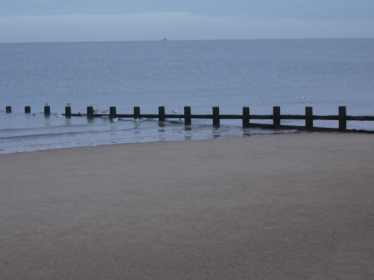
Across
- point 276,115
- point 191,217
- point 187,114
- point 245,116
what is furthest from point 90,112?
point 191,217

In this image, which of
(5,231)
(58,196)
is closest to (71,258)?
(5,231)

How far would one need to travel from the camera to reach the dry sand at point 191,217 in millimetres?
6371

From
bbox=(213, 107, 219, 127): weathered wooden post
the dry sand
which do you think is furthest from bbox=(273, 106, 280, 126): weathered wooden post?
the dry sand

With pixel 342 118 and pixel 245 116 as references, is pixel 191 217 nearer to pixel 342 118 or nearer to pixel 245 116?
pixel 342 118

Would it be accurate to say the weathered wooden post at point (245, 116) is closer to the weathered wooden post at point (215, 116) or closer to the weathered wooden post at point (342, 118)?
the weathered wooden post at point (215, 116)

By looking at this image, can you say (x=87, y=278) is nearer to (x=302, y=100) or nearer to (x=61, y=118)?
(x=61, y=118)

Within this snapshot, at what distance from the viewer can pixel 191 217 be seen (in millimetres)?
8484

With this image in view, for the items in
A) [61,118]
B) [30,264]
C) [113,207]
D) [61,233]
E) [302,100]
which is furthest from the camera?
[302,100]

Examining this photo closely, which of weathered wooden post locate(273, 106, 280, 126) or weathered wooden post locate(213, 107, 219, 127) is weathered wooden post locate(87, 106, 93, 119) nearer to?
weathered wooden post locate(213, 107, 219, 127)

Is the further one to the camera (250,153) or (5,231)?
(250,153)

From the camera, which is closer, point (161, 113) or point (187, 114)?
point (187, 114)

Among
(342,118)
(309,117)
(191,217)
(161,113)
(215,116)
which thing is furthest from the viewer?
(161,113)

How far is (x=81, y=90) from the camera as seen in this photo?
60188 millimetres

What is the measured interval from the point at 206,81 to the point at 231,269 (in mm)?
64129
